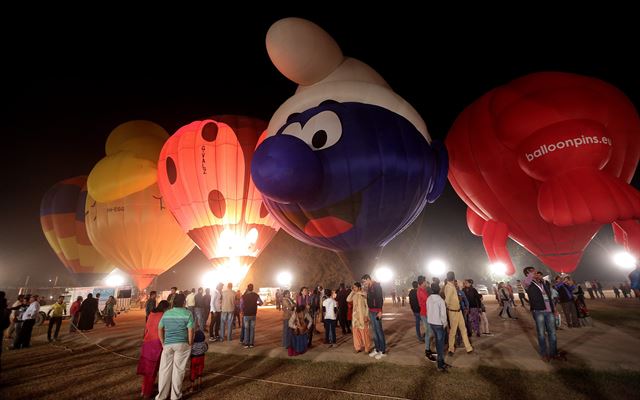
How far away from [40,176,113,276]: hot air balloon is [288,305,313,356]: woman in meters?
21.5

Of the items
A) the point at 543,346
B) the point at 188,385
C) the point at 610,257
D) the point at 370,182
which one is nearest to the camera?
the point at 188,385

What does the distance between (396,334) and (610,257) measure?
49818 mm

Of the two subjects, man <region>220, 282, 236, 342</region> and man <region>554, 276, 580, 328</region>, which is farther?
man <region>220, 282, 236, 342</region>

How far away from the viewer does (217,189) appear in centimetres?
1320

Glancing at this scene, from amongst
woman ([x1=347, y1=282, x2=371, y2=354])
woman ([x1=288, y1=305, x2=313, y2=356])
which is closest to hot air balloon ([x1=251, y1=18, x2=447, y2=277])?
woman ([x1=347, y1=282, x2=371, y2=354])

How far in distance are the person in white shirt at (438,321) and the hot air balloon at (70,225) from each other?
80.3 ft

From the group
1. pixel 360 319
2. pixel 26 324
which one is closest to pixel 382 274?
pixel 360 319

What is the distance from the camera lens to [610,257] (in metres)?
41.7

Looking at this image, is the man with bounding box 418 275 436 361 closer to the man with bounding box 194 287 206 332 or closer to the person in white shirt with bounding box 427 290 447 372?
the person in white shirt with bounding box 427 290 447 372

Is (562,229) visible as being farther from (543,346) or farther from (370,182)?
(370,182)

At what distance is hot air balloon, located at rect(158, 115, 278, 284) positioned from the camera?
13.1 metres

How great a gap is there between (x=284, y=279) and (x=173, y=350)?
3587cm

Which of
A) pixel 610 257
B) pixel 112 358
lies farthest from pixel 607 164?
pixel 610 257

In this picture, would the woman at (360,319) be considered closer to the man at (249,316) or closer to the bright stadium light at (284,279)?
the man at (249,316)
